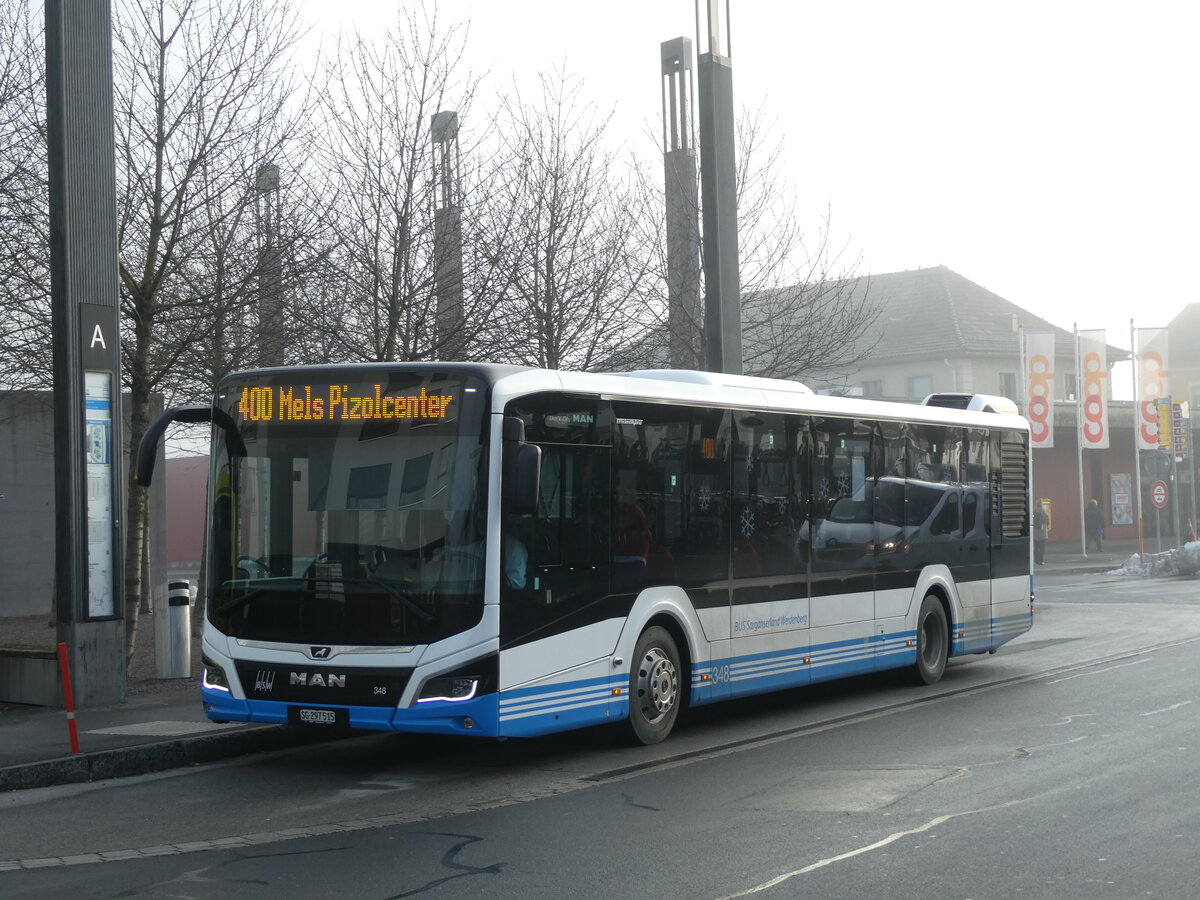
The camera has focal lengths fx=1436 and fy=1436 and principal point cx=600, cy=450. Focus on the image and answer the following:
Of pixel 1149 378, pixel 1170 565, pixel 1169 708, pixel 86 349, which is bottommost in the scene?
pixel 1170 565

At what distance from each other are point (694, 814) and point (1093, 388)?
118 feet

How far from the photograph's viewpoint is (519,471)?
356 inches

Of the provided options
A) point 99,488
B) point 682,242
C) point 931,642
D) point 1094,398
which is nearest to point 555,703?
point 99,488

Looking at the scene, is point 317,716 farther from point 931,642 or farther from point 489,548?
point 931,642

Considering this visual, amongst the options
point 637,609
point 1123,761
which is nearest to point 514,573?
point 637,609

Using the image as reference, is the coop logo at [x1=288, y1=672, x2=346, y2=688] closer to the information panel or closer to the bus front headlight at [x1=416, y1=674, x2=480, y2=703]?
the bus front headlight at [x1=416, y1=674, x2=480, y2=703]

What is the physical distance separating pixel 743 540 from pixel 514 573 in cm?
282

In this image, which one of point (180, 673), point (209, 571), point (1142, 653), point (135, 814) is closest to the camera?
point (135, 814)

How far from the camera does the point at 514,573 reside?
9289 mm

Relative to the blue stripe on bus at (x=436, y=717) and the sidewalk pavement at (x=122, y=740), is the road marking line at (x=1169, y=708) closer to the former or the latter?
the blue stripe on bus at (x=436, y=717)

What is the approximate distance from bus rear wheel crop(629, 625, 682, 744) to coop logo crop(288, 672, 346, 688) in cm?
212

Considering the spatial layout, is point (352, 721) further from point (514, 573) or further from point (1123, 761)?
point (1123, 761)

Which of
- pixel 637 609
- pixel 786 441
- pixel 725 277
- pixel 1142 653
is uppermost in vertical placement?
pixel 725 277

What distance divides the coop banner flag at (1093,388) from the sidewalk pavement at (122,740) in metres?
33.1
